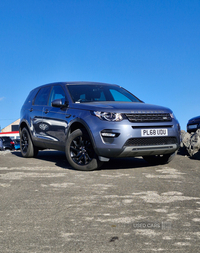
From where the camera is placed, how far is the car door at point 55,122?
21.2 ft

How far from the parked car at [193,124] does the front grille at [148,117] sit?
556 centimetres

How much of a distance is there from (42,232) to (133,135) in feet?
9.82

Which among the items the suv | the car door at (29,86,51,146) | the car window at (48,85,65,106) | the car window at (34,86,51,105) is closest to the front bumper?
the suv

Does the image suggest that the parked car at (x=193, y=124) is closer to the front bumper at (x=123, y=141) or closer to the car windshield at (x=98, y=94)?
the car windshield at (x=98, y=94)

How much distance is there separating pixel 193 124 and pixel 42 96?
19.5 ft

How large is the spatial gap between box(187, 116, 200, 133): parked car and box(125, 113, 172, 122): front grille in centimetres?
556

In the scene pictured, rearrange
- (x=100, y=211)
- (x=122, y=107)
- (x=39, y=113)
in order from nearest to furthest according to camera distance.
A: 1. (x=100, y=211)
2. (x=122, y=107)
3. (x=39, y=113)

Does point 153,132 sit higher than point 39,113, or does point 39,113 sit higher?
point 39,113

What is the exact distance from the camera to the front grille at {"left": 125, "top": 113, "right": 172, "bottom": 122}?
Answer: 5551 mm

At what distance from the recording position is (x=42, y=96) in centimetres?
776

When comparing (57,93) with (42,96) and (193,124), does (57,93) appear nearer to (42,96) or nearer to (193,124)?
(42,96)

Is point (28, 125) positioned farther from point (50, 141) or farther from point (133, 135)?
point (133, 135)

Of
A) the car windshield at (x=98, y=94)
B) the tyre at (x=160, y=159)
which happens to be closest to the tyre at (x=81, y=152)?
the car windshield at (x=98, y=94)

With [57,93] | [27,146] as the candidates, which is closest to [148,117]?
[57,93]
